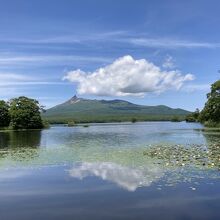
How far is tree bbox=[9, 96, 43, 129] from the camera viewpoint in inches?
5428

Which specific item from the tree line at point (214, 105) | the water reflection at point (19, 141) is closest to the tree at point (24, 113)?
the water reflection at point (19, 141)

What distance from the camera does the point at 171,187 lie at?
23.3m

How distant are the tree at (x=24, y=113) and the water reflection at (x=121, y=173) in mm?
107416

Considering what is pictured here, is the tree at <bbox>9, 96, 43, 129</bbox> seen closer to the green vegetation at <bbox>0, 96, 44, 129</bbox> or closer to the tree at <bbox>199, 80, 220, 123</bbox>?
the green vegetation at <bbox>0, 96, 44, 129</bbox>

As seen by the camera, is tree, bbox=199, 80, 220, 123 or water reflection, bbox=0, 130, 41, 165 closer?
water reflection, bbox=0, 130, 41, 165

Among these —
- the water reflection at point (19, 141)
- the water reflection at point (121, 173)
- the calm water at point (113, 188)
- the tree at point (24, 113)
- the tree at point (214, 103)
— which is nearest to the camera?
the calm water at point (113, 188)

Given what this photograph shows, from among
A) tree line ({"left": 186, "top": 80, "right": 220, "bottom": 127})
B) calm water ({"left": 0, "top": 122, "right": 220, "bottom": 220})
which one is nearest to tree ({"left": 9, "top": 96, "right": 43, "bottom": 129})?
tree line ({"left": 186, "top": 80, "right": 220, "bottom": 127})

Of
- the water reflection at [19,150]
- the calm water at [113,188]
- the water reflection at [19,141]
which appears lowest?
the calm water at [113,188]

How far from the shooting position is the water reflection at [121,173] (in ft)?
82.4

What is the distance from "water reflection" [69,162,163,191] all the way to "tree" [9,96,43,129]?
10742cm

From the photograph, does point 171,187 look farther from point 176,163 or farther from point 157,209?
point 176,163

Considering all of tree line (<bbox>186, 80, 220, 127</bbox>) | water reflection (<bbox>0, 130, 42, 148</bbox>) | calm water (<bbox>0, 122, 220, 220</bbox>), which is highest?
tree line (<bbox>186, 80, 220, 127</bbox>)

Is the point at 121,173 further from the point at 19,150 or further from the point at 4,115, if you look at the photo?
the point at 4,115

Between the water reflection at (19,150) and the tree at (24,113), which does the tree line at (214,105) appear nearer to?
the water reflection at (19,150)
